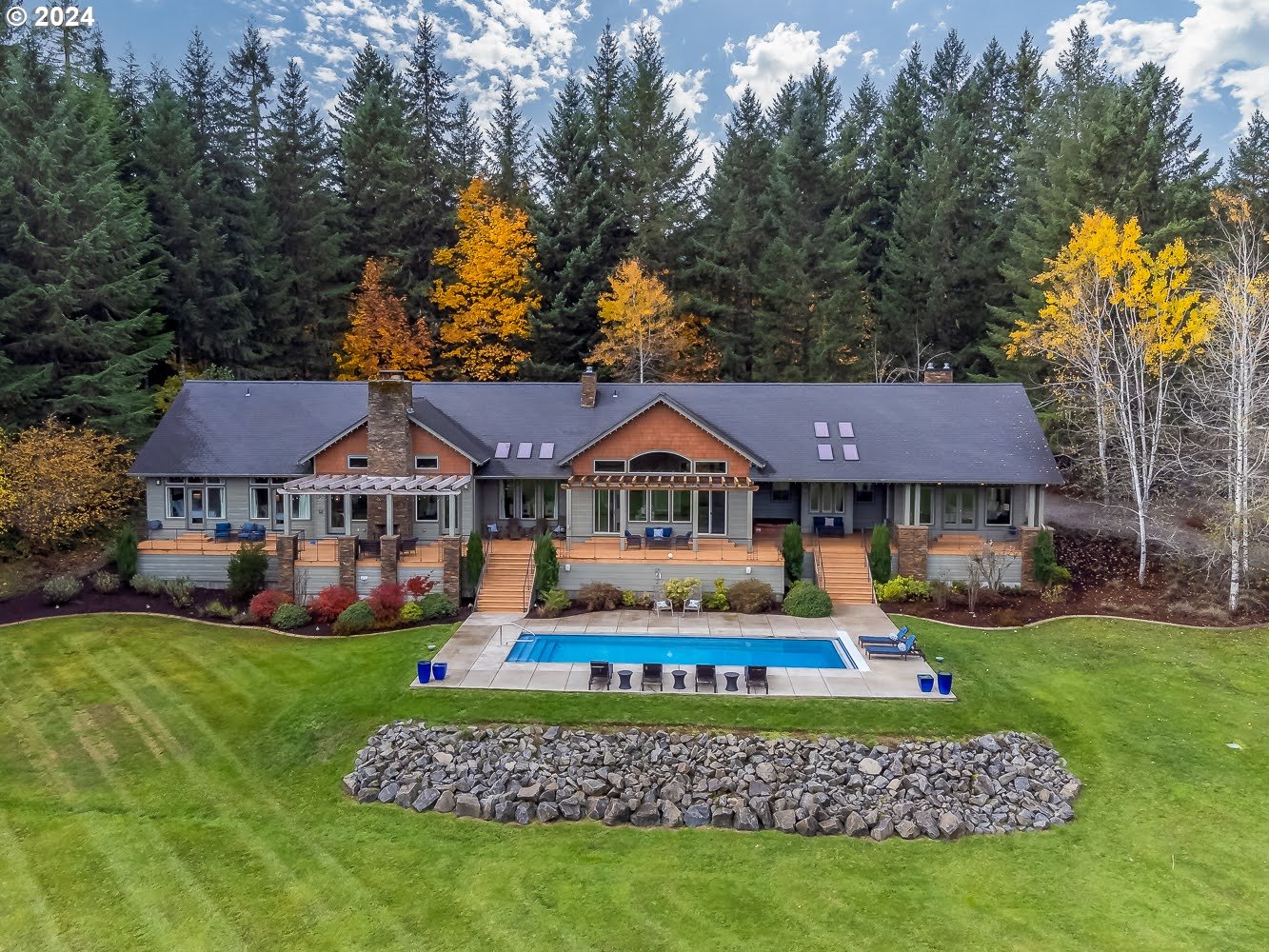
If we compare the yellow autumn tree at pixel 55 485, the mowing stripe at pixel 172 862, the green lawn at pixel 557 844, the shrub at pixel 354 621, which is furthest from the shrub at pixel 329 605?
the yellow autumn tree at pixel 55 485

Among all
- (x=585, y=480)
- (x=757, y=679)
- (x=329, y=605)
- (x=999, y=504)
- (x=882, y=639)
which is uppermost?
(x=585, y=480)

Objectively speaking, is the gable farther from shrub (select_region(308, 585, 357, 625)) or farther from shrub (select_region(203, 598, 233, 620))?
shrub (select_region(203, 598, 233, 620))

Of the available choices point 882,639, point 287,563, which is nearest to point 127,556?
point 287,563

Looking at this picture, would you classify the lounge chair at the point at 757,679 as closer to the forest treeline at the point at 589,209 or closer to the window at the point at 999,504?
the window at the point at 999,504

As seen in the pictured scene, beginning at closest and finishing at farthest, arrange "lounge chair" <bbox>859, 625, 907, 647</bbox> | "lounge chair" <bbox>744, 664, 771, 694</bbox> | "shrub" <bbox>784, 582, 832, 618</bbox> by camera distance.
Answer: "lounge chair" <bbox>744, 664, 771, 694</bbox> → "lounge chair" <bbox>859, 625, 907, 647</bbox> → "shrub" <bbox>784, 582, 832, 618</bbox>

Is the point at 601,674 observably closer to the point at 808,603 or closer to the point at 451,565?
the point at 451,565

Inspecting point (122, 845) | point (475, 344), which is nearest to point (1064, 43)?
point (475, 344)

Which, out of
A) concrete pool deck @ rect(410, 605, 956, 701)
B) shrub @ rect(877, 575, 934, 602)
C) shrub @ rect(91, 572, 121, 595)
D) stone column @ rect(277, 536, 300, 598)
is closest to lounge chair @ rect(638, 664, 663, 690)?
concrete pool deck @ rect(410, 605, 956, 701)

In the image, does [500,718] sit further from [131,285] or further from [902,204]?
[902,204]
